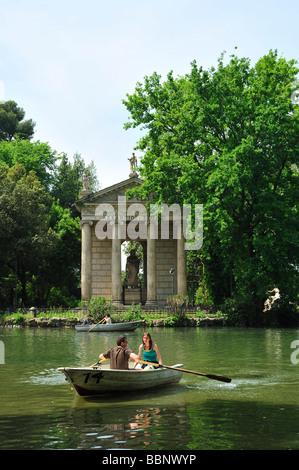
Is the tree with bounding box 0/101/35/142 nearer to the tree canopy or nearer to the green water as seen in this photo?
the tree canopy

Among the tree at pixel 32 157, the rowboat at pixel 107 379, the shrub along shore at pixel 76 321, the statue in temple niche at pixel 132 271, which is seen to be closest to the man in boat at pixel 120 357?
the rowboat at pixel 107 379

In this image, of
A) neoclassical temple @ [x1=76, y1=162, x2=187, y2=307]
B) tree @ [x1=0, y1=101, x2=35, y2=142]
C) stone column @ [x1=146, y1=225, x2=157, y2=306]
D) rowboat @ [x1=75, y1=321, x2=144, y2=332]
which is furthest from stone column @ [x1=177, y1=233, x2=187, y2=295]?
tree @ [x1=0, y1=101, x2=35, y2=142]

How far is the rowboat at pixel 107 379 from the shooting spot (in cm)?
1392

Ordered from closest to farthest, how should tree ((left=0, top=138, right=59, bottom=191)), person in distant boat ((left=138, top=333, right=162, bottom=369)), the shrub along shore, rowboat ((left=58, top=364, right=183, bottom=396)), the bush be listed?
rowboat ((left=58, top=364, right=183, bottom=396)), person in distant boat ((left=138, top=333, right=162, bottom=369)), the shrub along shore, the bush, tree ((left=0, top=138, right=59, bottom=191))

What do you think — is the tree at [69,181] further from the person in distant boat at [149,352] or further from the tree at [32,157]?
the person in distant boat at [149,352]

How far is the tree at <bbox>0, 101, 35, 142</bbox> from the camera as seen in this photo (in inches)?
3428

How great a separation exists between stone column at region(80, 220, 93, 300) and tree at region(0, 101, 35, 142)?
31981 mm

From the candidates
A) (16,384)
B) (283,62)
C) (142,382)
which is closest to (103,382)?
(142,382)

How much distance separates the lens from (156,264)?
205 feet

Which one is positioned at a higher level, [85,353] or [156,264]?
[156,264]

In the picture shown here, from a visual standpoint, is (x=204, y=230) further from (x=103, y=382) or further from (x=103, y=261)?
(x=103, y=382)

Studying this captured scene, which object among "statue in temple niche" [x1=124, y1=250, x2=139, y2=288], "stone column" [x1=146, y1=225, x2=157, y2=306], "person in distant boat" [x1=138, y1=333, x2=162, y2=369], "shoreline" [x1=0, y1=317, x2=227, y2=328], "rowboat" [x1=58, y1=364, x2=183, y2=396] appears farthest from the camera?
"statue in temple niche" [x1=124, y1=250, x2=139, y2=288]

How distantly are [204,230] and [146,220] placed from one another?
17052mm

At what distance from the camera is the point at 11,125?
289 feet
